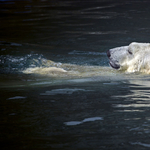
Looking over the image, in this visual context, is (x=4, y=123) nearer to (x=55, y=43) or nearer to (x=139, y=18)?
(x=55, y=43)

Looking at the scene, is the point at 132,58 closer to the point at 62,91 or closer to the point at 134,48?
the point at 134,48

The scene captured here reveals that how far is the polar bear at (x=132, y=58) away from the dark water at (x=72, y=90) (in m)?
0.23

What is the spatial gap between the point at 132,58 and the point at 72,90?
83.7 inches

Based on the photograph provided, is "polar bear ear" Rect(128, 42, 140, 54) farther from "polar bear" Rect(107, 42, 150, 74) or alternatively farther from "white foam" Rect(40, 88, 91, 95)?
"white foam" Rect(40, 88, 91, 95)

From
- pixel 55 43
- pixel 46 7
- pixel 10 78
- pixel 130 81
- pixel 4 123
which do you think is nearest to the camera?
pixel 4 123

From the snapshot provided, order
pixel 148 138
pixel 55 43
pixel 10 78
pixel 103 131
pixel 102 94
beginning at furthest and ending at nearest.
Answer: pixel 55 43, pixel 10 78, pixel 102 94, pixel 103 131, pixel 148 138

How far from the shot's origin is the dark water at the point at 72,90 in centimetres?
317

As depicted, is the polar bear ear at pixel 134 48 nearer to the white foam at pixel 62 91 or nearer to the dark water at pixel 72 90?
the dark water at pixel 72 90

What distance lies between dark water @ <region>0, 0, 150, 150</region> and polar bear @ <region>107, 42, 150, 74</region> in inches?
9.1

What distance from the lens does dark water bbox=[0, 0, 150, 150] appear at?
3.17 metres

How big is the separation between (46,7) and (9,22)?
404 cm

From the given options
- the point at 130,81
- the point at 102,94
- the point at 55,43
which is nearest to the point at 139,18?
the point at 55,43

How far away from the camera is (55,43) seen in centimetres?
1122

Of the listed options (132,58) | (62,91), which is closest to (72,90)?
(62,91)
